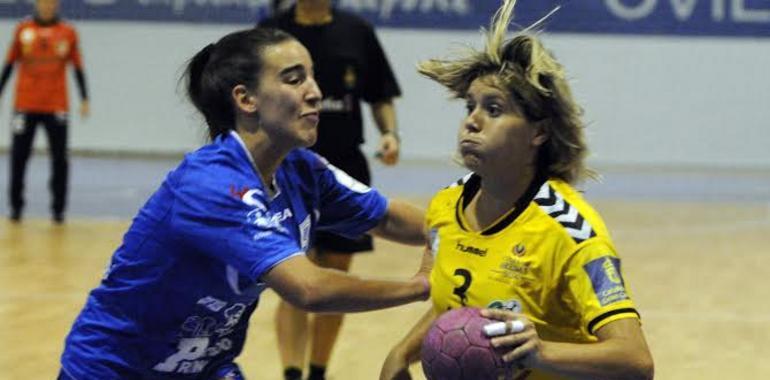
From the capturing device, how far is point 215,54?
3.81 metres

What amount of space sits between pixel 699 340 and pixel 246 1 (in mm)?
11283

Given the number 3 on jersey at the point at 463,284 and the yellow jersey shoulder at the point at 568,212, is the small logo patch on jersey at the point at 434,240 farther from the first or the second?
the yellow jersey shoulder at the point at 568,212

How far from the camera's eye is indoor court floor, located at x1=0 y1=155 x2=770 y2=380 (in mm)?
7398

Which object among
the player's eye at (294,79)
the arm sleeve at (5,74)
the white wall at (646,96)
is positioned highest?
the player's eye at (294,79)

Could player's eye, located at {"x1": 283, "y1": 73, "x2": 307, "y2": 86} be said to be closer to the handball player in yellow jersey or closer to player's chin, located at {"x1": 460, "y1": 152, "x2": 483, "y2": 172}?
the handball player in yellow jersey

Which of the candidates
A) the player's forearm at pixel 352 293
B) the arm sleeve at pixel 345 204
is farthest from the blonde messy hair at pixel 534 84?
the arm sleeve at pixel 345 204

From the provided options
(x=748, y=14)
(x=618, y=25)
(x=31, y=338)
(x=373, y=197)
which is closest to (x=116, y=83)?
(x=618, y=25)

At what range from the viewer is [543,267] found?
11.2ft

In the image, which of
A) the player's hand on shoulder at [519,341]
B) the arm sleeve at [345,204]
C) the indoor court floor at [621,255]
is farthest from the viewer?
the indoor court floor at [621,255]

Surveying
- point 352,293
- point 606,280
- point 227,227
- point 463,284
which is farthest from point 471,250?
point 227,227

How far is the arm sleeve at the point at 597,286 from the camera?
3.27 metres

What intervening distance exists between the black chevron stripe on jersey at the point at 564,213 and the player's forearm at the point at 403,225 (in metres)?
0.72


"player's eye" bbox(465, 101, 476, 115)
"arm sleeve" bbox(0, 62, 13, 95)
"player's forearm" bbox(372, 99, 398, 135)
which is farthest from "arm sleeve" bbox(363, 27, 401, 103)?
"arm sleeve" bbox(0, 62, 13, 95)

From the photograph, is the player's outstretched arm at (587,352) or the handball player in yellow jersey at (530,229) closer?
the player's outstretched arm at (587,352)
